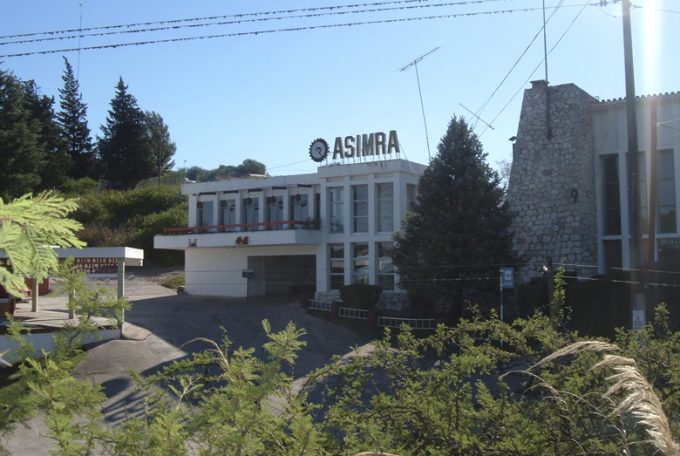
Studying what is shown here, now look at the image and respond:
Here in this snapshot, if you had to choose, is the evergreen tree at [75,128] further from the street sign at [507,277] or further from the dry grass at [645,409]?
the dry grass at [645,409]

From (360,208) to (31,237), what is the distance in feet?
103

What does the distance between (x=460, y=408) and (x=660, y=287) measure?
69.6ft

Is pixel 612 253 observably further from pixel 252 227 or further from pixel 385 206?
pixel 252 227

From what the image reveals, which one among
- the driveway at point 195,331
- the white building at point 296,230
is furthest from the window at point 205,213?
the driveway at point 195,331

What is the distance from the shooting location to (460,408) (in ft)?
11.8

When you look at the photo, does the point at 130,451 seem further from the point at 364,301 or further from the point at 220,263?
the point at 220,263

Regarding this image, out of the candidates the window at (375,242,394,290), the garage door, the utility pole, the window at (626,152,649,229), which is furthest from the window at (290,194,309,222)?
the utility pole

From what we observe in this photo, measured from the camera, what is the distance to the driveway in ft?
71.7

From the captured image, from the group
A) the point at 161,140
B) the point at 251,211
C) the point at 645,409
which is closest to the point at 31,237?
the point at 645,409

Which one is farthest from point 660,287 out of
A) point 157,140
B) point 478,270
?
point 157,140

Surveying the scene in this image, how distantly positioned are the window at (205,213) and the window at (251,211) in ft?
7.45

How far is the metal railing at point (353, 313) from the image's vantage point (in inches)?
1131

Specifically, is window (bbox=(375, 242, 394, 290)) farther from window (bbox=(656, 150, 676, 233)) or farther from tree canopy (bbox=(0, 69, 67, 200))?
tree canopy (bbox=(0, 69, 67, 200))

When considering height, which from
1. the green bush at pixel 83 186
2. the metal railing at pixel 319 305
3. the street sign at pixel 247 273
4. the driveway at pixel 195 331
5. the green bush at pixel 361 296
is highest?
the green bush at pixel 83 186
